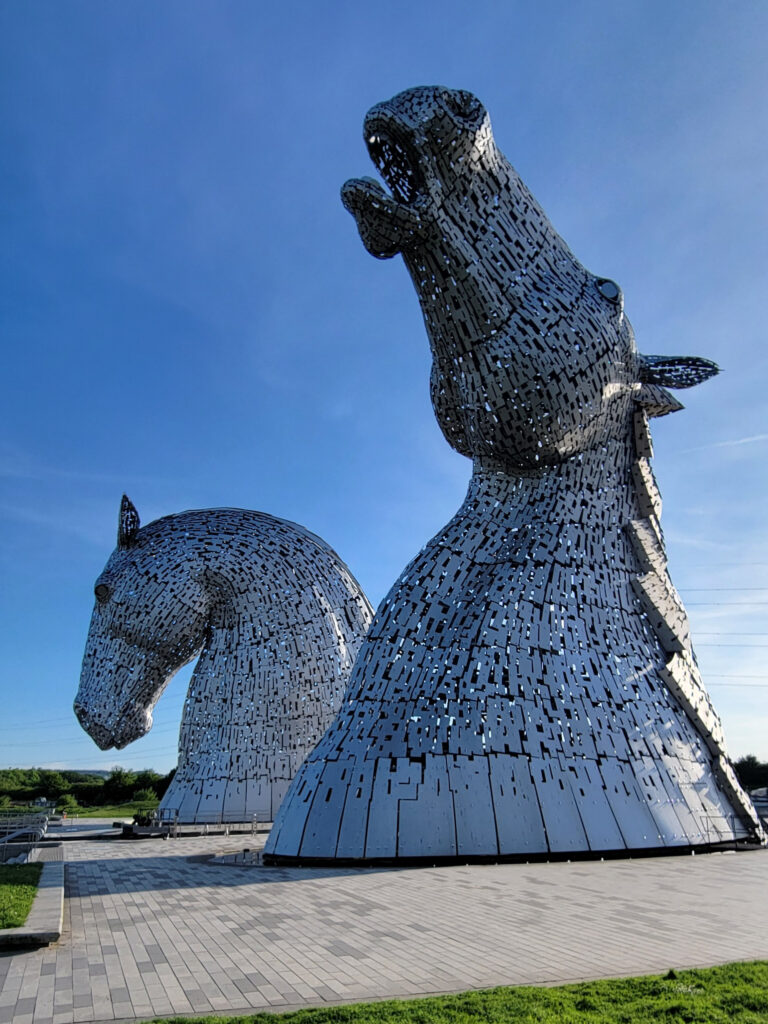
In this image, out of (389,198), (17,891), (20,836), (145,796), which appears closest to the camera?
(17,891)

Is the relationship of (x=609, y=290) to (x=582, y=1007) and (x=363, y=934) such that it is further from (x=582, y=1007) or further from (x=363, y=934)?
(x=582, y=1007)

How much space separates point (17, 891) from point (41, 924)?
1686 millimetres

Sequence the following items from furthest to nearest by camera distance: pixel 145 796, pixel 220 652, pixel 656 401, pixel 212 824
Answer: pixel 145 796
pixel 220 652
pixel 212 824
pixel 656 401

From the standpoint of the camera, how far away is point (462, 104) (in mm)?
9562

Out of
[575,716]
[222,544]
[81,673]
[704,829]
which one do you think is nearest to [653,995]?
[575,716]

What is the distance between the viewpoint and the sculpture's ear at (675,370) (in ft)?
37.2

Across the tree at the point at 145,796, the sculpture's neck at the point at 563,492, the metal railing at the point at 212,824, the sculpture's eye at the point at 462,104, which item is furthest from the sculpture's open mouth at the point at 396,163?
the tree at the point at 145,796

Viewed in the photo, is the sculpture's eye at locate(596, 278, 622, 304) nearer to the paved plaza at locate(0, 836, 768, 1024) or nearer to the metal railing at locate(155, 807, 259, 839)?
the paved plaza at locate(0, 836, 768, 1024)

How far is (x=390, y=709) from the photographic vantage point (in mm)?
8945

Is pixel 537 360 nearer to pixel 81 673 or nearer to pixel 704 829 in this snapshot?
pixel 704 829

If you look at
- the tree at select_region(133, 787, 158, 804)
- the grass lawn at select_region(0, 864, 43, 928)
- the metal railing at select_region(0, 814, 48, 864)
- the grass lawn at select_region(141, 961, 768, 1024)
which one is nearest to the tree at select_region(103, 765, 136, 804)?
the tree at select_region(133, 787, 158, 804)

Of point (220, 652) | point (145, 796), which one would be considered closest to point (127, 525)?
point (220, 652)

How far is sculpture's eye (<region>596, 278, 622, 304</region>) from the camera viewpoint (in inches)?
412

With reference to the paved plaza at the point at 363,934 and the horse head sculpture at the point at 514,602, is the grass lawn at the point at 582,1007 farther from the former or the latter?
the horse head sculpture at the point at 514,602
